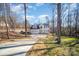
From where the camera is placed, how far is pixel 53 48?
1.82 meters

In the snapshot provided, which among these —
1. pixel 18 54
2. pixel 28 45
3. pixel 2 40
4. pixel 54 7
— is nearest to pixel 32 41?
pixel 28 45

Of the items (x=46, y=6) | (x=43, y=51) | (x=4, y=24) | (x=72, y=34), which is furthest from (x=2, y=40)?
(x=72, y=34)

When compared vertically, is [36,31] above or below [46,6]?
below

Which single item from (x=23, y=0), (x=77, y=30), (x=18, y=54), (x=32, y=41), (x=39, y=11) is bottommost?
(x=18, y=54)

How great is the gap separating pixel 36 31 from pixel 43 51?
0.22 m

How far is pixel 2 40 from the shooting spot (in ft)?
5.93

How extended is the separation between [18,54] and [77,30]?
663mm

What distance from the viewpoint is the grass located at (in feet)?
5.92

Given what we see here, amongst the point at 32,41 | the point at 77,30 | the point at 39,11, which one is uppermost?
the point at 39,11

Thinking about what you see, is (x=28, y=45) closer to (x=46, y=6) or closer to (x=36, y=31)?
(x=36, y=31)

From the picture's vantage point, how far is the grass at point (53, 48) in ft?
5.92

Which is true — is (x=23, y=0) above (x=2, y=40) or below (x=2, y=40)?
above

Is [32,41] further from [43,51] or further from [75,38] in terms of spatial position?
[75,38]

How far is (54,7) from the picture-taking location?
5.93 feet
